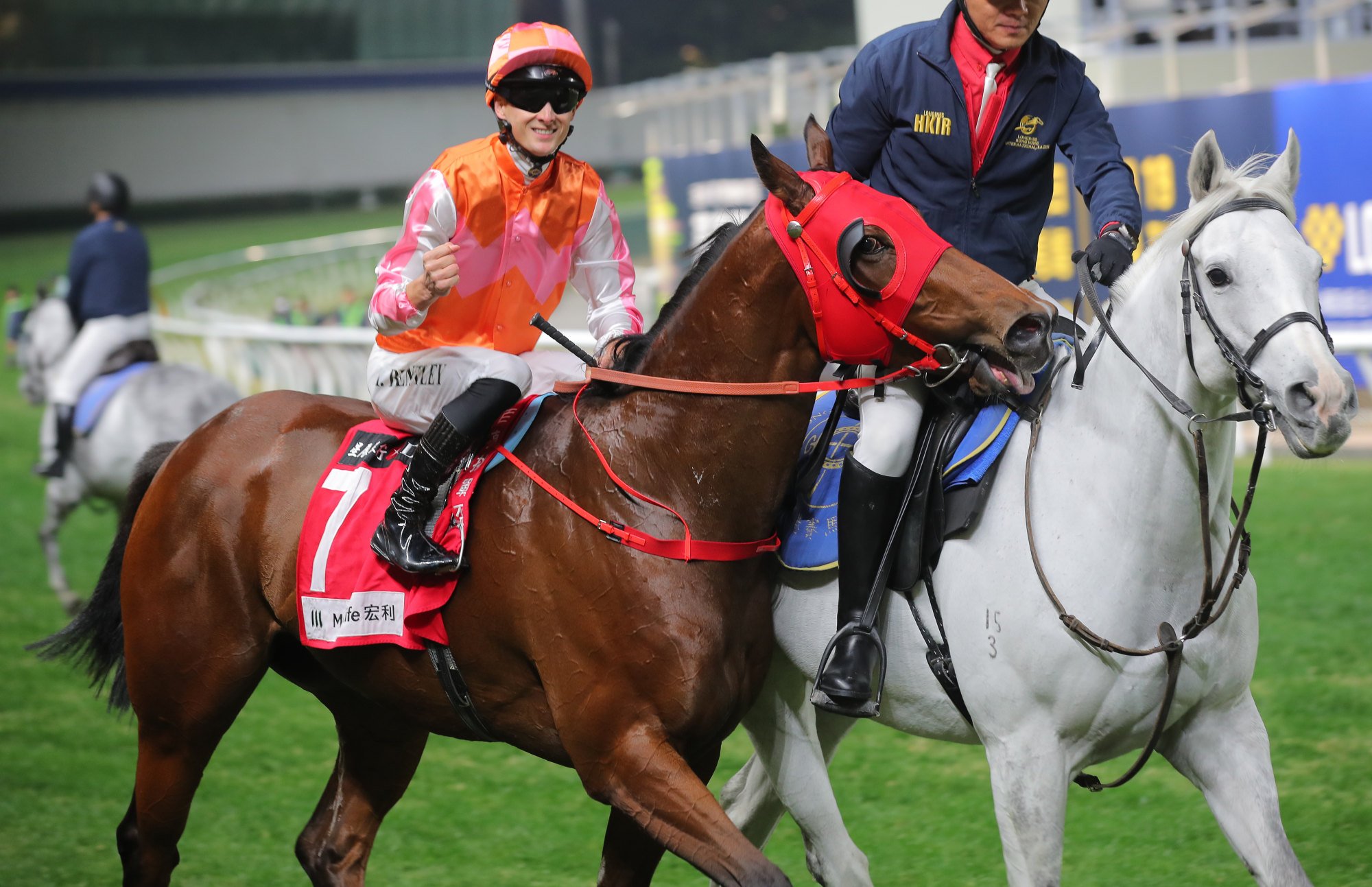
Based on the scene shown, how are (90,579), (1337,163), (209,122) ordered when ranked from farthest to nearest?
(209,122)
(1337,163)
(90,579)

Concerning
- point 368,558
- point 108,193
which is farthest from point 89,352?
point 368,558

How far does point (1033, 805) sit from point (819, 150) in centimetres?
145

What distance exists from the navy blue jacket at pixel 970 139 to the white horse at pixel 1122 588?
44cm

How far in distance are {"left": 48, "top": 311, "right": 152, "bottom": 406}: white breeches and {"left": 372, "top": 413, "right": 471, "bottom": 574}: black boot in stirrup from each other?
5.57 m

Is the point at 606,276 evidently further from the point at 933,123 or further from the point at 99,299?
the point at 99,299

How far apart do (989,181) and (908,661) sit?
1132 millimetres

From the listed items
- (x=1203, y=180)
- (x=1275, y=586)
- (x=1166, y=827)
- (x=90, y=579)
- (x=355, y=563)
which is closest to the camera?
(x=1203, y=180)

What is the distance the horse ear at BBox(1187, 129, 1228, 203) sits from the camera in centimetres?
274

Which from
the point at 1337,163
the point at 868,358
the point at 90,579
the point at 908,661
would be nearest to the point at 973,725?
the point at 908,661

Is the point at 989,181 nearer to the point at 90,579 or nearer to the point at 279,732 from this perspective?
the point at 279,732

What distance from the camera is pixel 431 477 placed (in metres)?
3.16

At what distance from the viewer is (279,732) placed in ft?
19.6

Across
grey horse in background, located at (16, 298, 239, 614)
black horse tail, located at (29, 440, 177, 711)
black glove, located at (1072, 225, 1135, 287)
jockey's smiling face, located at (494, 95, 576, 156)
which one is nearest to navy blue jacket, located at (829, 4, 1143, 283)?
black glove, located at (1072, 225, 1135, 287)

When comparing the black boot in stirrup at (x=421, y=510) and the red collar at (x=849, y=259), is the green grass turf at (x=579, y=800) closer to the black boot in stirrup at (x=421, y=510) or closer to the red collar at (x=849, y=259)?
the black boot in stirrup at (x=421, y=510)
